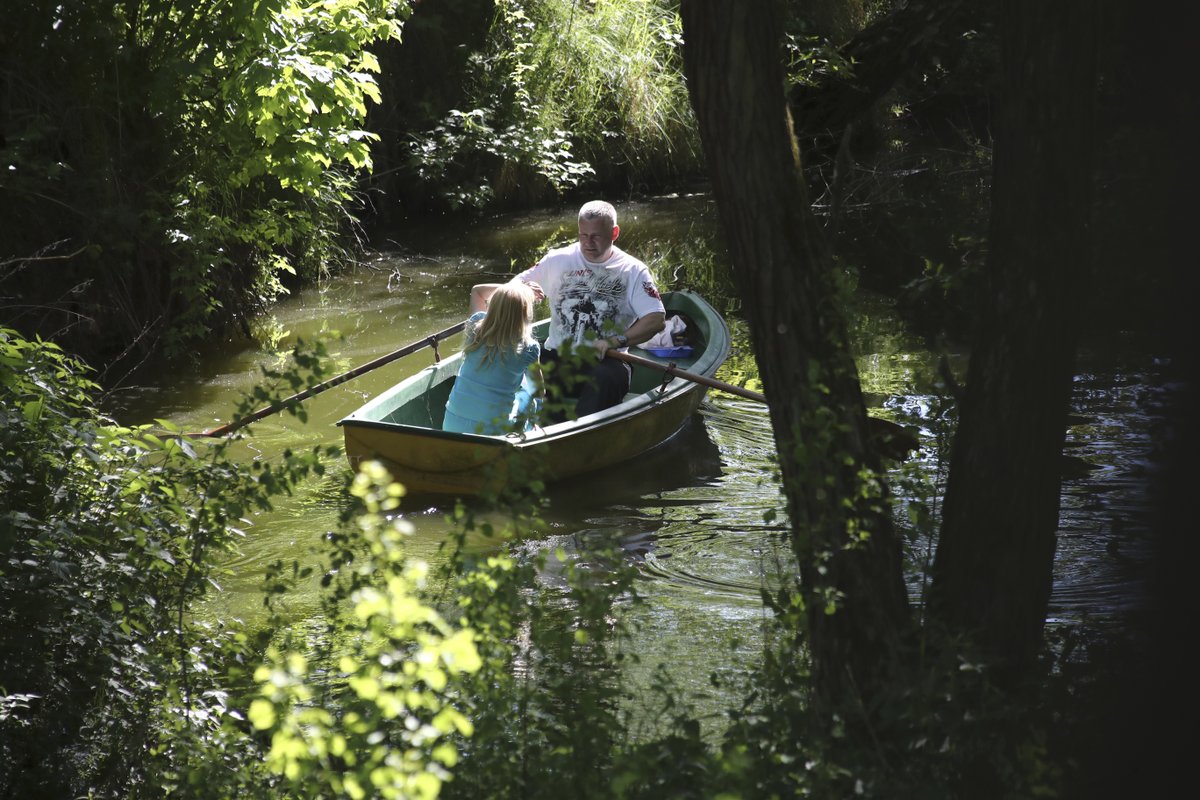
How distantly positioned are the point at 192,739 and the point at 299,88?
5829 mm

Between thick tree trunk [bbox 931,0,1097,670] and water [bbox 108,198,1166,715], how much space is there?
0.29m

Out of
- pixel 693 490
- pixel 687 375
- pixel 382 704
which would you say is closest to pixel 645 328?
pixel 687 375

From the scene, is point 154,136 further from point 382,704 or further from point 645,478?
point 382,704

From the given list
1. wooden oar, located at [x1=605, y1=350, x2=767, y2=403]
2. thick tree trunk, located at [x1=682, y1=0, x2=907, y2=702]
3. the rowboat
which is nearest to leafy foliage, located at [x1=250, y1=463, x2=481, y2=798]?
thick tree trunk, located at [x1=682, y1=0, x2=907, y2=702]

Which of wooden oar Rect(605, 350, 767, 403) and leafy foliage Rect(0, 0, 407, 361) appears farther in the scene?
leafy foliage Rect(0, 0, 407, 361)

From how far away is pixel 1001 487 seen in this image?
Answer: 3.06 metres

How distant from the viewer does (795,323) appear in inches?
119

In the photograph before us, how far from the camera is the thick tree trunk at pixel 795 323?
2949 millimetres

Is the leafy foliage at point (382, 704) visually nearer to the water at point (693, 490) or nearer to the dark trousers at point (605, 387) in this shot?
the water at point (693, 490)

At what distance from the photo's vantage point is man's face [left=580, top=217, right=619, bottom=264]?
743cm

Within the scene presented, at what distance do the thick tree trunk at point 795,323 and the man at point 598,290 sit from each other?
4.28m

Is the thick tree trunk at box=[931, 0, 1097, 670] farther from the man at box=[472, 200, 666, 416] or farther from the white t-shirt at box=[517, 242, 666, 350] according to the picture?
the white t-shirt at box=[517, 242, 666, 350]

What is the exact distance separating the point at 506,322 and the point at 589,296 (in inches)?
51.1

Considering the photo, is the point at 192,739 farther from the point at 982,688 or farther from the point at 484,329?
the point at 484,329
